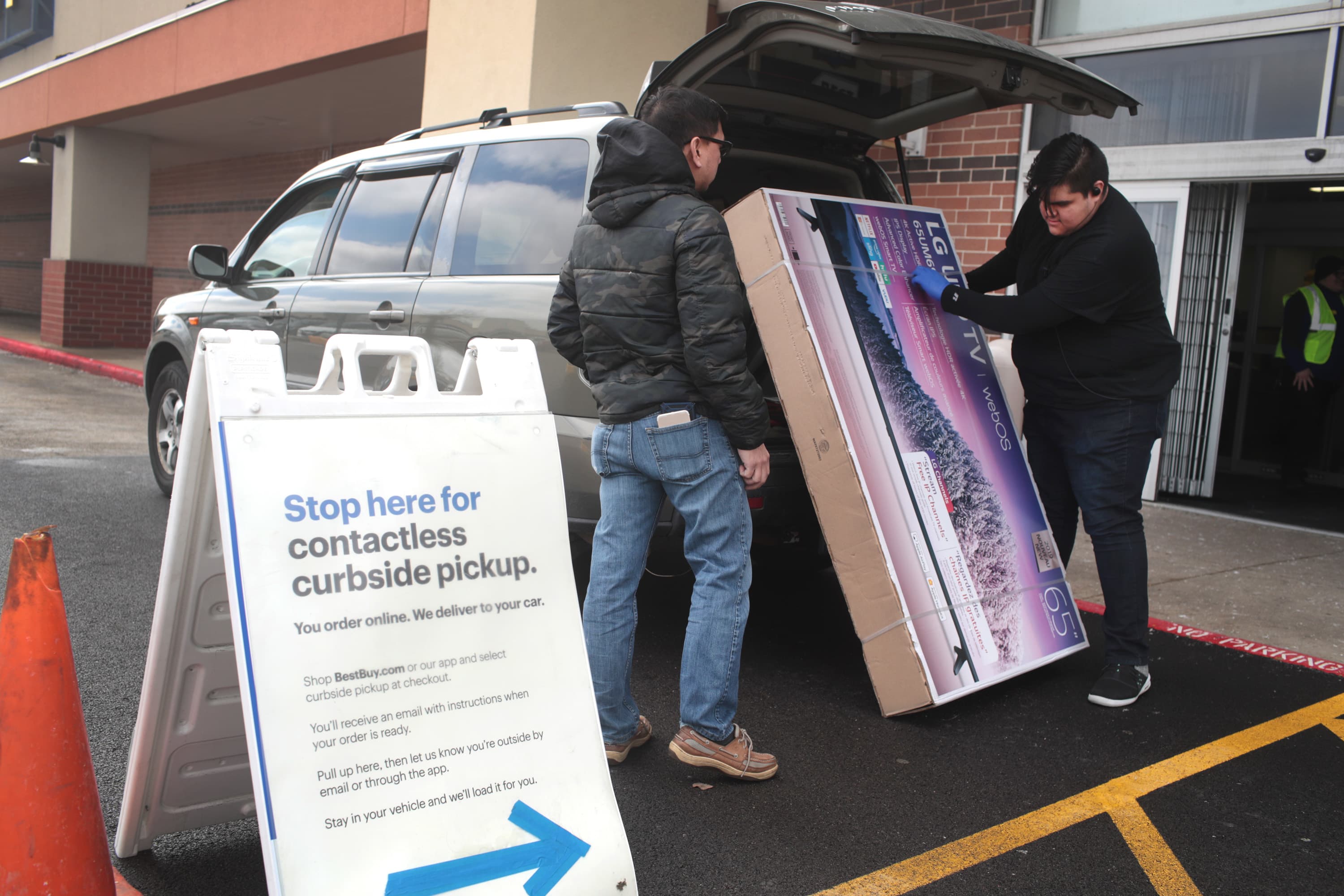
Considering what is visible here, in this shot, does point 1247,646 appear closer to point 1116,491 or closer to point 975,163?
point 1116,491

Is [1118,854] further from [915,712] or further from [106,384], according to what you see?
[106,384]

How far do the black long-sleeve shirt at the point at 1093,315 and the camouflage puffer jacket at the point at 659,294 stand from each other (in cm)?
132

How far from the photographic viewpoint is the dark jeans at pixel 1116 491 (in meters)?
3.74

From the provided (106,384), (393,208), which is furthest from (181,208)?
(393,208)

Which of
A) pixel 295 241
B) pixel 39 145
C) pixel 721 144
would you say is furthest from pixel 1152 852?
pixel 39 145

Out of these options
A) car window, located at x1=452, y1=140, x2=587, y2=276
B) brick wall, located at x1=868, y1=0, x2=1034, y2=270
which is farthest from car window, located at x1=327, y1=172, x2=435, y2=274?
brick wall, located at x1=868, y1=0, x2=1034, y2=270

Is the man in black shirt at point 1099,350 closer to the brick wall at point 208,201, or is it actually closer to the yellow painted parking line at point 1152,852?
the yellow painted parking line at point 1152,852

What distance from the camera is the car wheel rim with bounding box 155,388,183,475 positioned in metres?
6.09

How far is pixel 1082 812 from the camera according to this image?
118 inches

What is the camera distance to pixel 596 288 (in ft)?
9.45

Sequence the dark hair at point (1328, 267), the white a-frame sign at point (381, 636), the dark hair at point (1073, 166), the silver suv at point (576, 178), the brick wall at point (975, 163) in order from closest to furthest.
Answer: the white a-frame sign at point (381, 636) < the silver suv at point (576, 178) < the dark hair at point (1073, 166) < the brick wall at point (975, 163) < the dark hair at point (1328, 267)

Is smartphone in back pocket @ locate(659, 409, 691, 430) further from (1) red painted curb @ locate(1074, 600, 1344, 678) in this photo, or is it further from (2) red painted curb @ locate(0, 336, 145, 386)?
(2) red painted curb @ locate(0, 336, 145, 386)

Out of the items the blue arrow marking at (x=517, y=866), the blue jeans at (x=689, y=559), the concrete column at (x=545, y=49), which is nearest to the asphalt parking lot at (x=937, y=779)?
the blue jeans at (x=689, y=559)

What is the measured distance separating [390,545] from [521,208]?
229 cm
